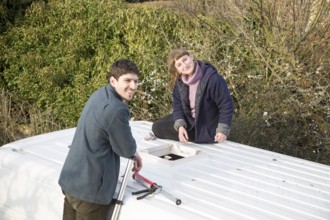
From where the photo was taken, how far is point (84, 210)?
2709 mm

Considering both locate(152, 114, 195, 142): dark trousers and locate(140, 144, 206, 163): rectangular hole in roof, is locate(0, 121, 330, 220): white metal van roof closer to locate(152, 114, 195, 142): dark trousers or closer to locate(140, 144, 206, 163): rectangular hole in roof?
locate(140, 144, 206, 163): rectangular hole in roof

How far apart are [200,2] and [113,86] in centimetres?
460

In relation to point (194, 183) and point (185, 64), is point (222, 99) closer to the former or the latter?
point (185, 64)

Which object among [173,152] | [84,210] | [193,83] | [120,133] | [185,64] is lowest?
[84,210]

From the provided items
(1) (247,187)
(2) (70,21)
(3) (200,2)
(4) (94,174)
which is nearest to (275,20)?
(3) (200,2)

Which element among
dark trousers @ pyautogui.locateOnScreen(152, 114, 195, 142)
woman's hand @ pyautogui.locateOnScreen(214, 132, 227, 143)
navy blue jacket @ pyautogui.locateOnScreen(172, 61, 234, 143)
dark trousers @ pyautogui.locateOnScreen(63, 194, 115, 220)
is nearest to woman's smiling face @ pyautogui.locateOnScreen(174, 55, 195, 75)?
navy blue jacket @ pyautogui.locateOnScreen(172, 61, 234, 143)

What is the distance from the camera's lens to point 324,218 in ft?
→ 8.50

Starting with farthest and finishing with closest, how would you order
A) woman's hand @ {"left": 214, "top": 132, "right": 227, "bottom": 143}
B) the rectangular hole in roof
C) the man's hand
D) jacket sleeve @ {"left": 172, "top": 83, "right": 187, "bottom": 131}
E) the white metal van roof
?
jacket sleeve @ {"left": 172, "top": 83, "right": 187, "bottom": 131}
woman's hand @ {"left": 214, "top": 132, "right": 227, "bottom": 143}
the rectangular hole in roof
the man's hand
the white metal van roof

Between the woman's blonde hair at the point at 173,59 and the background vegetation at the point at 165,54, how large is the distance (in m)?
1.59

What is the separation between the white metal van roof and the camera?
263 cm

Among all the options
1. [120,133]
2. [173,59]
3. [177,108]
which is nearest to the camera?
[120,133]

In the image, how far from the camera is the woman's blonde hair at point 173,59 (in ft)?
13.2

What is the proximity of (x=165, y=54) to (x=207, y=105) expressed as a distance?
8.59ft

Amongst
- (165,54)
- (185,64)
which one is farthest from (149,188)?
(165,54)
